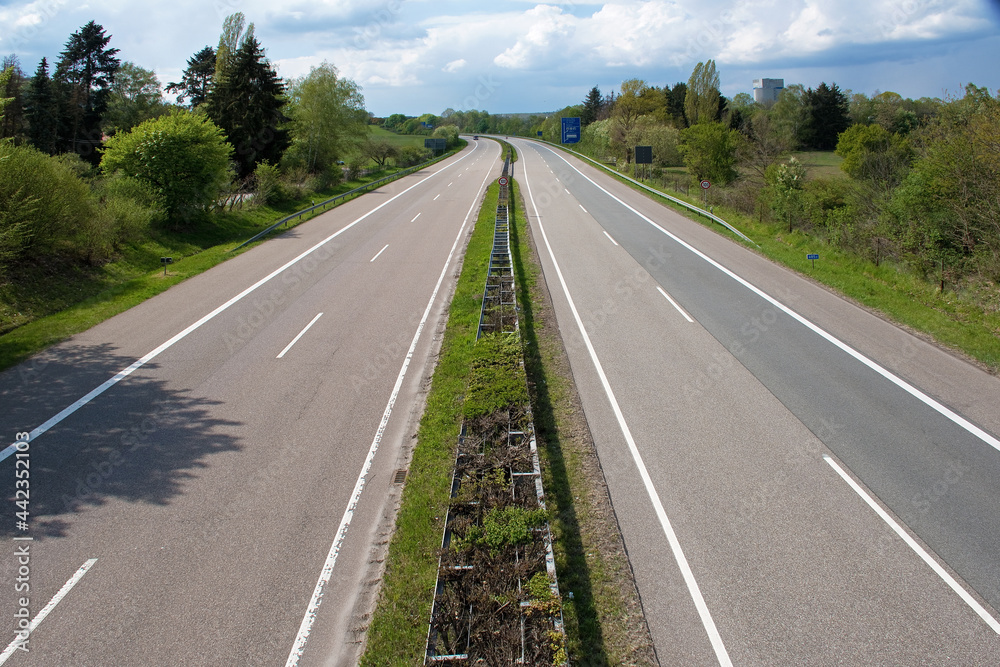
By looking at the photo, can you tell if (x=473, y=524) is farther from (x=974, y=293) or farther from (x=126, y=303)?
(x=974, y=293)

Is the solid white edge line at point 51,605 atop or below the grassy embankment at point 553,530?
atop

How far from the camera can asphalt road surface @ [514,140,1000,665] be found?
19.1ft

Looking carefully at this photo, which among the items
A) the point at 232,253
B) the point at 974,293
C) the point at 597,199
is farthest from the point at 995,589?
the point at 597,199

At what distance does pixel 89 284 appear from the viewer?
59.8 ft

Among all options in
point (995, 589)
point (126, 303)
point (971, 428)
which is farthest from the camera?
point (126, 303)

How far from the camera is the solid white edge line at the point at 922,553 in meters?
5.84

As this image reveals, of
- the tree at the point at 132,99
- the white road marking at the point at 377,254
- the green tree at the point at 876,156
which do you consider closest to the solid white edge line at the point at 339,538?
the white road marking at the point at 377,254

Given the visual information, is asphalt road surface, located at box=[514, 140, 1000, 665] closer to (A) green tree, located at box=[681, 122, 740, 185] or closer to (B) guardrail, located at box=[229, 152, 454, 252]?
(B) guardrail, located at box=[229, 152, 454, 252]

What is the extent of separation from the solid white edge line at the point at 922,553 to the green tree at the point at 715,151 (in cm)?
4260

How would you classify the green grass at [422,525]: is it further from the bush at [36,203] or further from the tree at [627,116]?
the tree at [627,116]

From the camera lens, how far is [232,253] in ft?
76.7

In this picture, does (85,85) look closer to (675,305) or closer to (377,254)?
(377,254)

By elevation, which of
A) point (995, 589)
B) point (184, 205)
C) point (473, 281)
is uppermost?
point (184, 205)

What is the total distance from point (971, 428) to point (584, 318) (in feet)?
26.8
